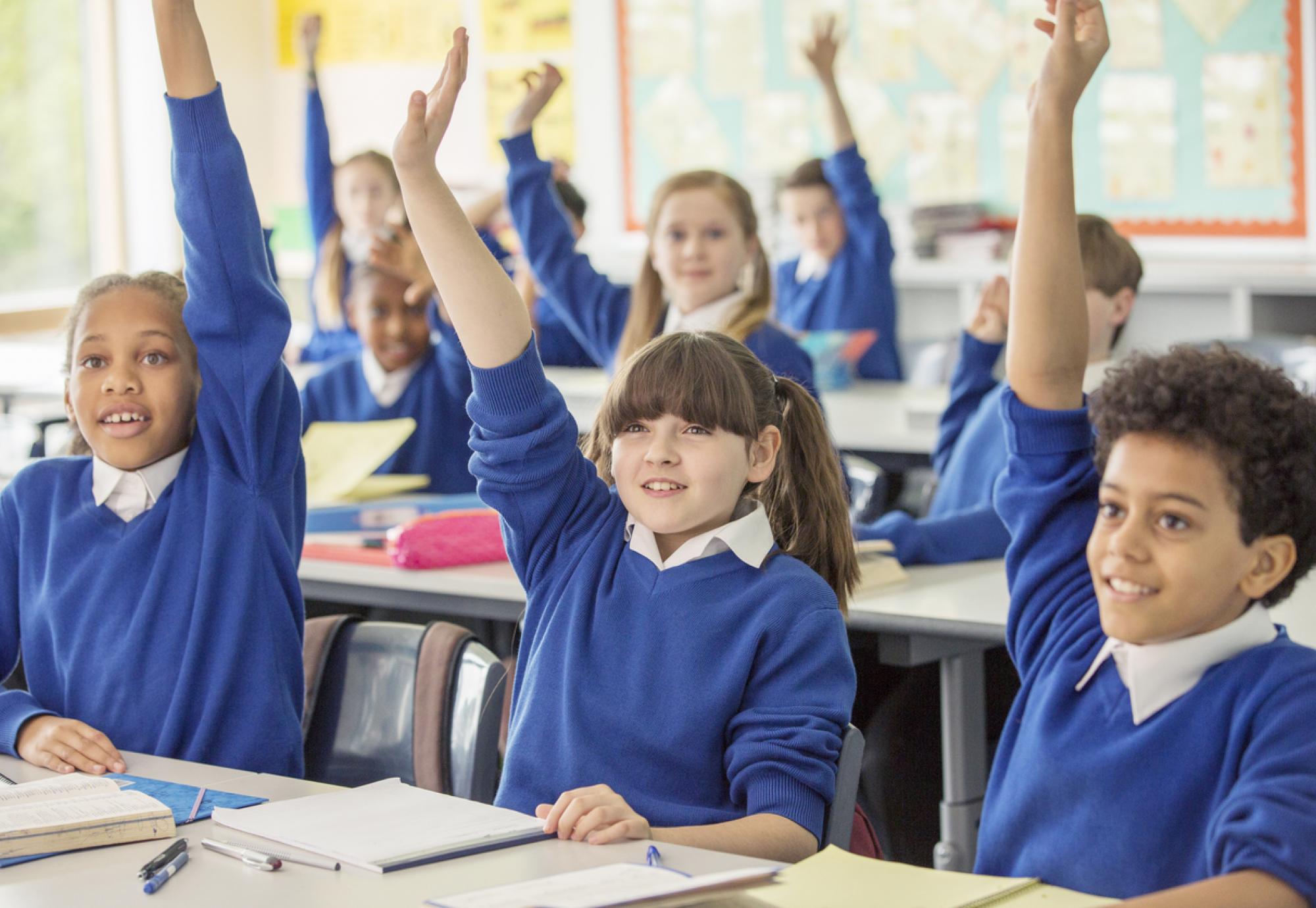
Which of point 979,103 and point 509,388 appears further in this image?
point 979,103

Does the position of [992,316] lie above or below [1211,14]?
below

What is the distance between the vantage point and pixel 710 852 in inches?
47.4

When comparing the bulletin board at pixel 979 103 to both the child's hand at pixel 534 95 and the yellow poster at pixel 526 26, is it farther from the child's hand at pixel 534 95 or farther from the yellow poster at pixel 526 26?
the child's hand at pixel 534 95

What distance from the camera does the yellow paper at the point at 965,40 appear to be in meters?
5.44

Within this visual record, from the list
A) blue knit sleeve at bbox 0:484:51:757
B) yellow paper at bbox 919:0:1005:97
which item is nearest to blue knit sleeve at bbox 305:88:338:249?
yellow paper at bbox 919:0:1005:97

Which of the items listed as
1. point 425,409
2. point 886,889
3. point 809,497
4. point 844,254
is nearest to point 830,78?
point 844,254

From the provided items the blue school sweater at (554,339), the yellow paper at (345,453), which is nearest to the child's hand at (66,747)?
the yellow paper at (345,453)

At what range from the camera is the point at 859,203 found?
4.40 m

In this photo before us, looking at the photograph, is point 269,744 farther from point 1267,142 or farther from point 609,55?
point 609,55

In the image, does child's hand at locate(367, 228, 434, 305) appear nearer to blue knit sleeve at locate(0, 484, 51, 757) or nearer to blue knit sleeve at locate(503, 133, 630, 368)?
blue knit sleeve at locate(503, 133, 630, 368)

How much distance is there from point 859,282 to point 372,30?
350 centimetres

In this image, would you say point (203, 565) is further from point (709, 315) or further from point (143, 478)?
point (709, 315)

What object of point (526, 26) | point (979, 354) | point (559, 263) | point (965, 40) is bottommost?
point (979, 354)

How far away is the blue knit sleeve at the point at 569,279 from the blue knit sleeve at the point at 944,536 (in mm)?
1060
